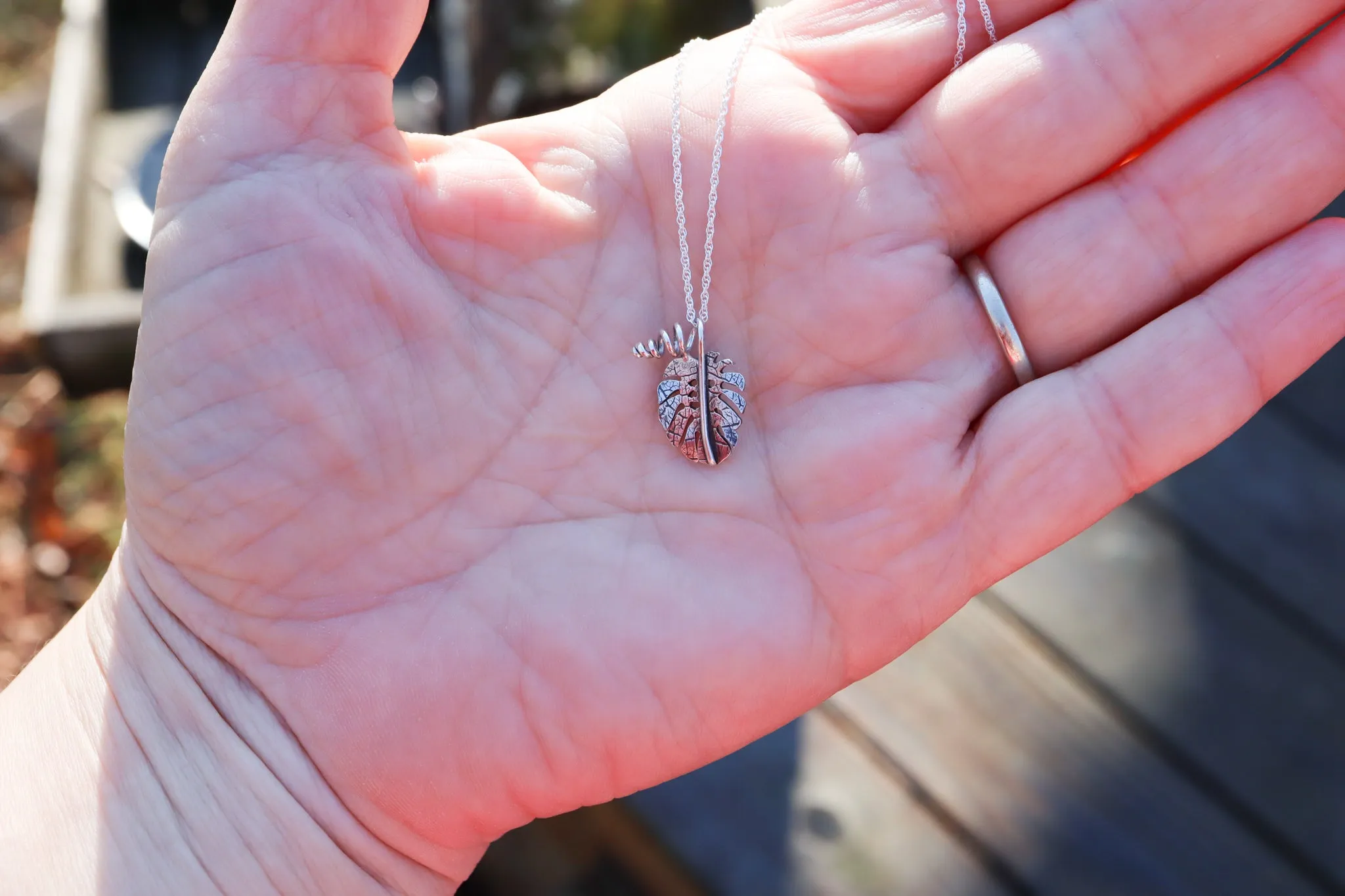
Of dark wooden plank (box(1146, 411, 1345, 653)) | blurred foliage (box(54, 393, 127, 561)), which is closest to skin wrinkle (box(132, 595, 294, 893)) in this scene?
blurred foliage (box(54, 393, 127, 561))

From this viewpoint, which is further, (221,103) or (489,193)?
(489,193)

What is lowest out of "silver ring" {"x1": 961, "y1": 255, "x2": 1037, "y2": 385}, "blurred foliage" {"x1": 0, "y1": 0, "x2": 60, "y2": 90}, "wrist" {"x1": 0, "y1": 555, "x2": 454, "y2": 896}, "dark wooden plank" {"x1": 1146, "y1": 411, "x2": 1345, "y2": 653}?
"dark wooden plank" {"x1": 1146, "y1": 411, "x2": 1345, "y2": 653}

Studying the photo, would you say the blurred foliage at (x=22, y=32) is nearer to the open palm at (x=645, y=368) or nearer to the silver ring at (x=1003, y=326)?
the open palm at (x=645, y=368)

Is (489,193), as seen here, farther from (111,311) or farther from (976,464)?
(111,311)

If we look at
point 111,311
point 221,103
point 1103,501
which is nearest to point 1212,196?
point 1103,501

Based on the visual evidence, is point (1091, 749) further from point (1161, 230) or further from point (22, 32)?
point (22, 32)

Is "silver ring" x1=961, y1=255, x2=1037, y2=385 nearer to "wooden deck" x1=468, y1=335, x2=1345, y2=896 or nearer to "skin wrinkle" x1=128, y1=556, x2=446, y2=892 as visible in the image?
"wooden deck" x1=468, y1=335, x2=1345, y2=896

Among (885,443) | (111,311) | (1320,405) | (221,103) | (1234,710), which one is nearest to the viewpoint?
(221,103)

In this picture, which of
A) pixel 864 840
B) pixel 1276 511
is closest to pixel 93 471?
pixel 864 840
